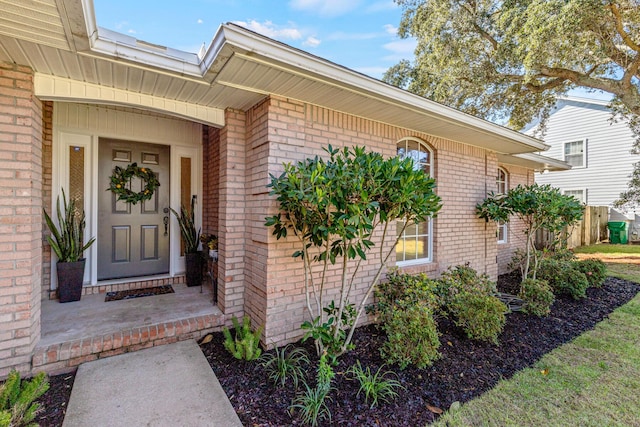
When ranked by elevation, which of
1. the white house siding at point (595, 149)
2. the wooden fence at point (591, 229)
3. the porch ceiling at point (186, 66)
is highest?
the white house siding at point (595, 149)

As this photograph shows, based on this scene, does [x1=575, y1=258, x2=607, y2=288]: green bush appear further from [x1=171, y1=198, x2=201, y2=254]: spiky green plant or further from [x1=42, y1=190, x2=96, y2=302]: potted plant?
[x1=42, y1=190, x2=96, y2=302]: potted plant

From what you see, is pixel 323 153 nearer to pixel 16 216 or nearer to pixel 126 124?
pixel 16 216

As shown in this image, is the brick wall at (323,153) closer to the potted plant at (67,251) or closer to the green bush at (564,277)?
the green bush at (564,277)

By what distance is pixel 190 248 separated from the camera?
4.36 metres

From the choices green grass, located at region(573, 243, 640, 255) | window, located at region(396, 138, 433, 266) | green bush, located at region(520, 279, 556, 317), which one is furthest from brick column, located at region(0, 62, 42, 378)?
green grass, located at region(573, 243, 640, 255)

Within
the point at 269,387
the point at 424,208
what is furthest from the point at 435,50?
the point at 269,387

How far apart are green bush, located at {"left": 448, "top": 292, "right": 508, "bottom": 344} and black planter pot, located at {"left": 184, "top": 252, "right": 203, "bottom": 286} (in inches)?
141

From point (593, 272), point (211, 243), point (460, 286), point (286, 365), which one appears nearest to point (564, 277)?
point (593, 272)

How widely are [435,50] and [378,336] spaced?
22.7 ft

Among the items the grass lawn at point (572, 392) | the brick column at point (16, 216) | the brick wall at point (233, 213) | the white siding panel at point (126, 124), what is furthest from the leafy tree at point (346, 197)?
the white siding panel at point (126, 124)

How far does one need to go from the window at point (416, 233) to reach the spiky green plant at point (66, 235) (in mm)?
4300

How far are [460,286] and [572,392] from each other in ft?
4.92

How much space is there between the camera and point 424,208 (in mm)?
2707

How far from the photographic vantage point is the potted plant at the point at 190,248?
14.1 ft
